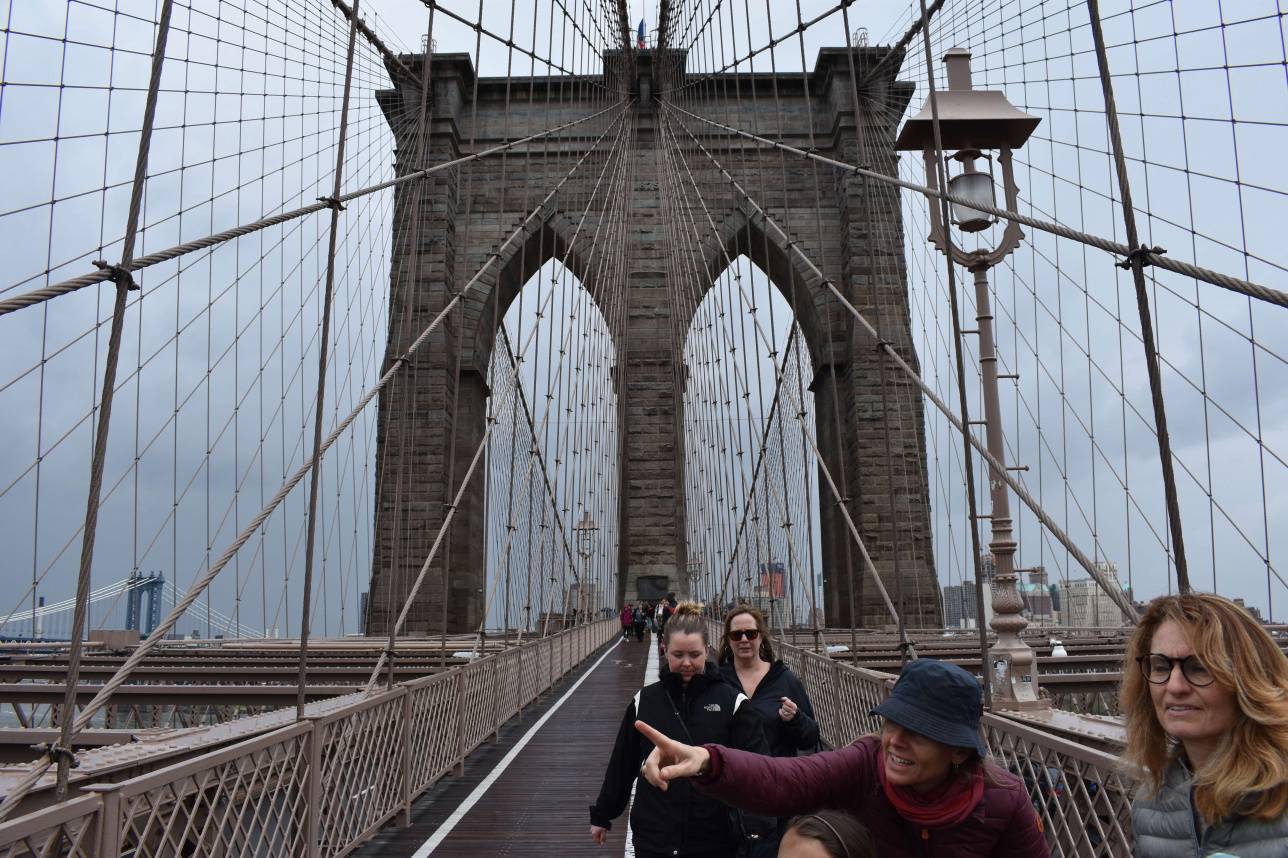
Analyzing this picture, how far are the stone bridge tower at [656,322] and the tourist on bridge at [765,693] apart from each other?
52.6 ft

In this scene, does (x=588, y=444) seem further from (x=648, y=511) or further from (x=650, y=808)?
(x=650, y=808)

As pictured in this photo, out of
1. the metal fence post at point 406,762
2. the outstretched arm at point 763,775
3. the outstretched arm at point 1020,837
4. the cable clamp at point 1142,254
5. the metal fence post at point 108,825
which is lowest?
the metal fence post at point 406,762

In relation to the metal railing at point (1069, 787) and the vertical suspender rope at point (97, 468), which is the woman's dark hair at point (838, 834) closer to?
the metal railing at point (1069, 787)

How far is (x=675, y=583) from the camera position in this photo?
25562 millimetres

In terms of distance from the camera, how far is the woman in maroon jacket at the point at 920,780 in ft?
4.57

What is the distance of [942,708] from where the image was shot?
1395mm

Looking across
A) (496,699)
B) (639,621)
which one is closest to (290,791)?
(496,699)

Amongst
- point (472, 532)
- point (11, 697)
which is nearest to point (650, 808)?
point (11, 697)

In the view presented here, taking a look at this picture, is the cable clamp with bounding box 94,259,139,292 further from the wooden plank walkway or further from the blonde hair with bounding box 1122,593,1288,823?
the blonde hair with bounding box 1122,593,1288,823

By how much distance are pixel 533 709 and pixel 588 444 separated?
34.2ft

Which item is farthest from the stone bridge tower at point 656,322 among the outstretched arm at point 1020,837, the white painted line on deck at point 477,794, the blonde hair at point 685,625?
the outstretched arm at point 1020,837

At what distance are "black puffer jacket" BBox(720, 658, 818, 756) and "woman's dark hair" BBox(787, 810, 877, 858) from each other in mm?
1495

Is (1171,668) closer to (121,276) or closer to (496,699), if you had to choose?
(121,276)

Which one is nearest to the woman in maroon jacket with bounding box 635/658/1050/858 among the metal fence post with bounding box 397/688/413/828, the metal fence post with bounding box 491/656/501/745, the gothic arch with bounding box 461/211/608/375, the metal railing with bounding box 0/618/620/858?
the metal railing with bounding box 0/618/620/858
